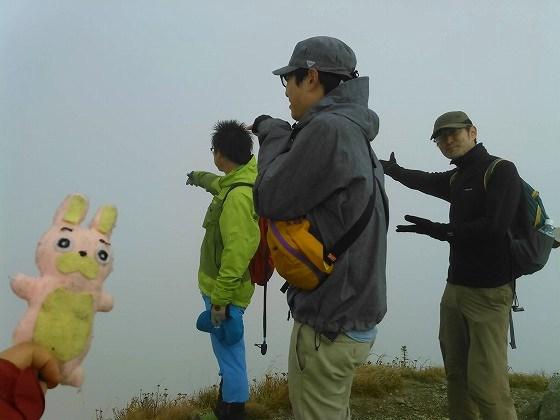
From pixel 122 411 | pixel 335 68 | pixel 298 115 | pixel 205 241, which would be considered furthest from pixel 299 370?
pixel 122 411

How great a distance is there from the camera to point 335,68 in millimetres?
2113

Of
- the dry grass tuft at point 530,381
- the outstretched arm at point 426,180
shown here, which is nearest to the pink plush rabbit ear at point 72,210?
the outstretched arm at point 426,180

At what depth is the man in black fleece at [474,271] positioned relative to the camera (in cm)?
292

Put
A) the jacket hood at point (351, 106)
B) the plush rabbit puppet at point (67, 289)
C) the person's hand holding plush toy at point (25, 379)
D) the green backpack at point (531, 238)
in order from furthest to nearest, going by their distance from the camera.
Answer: the green backpack at point (531, 238) < the jacket hood at point (351, 106) < the plush rabbit puppet at point (67, 289) < the person's hand holding plush toy at point (25, 379)

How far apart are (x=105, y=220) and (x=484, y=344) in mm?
2284

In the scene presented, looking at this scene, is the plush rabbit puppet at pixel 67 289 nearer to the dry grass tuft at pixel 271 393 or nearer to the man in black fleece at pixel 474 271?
the man in black fleece at pixel 474 271

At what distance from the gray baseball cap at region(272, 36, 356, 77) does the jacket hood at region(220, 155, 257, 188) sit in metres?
1.21

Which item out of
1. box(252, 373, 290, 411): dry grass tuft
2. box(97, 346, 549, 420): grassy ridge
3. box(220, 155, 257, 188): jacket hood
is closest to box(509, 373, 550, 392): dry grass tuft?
box(97, 346, 549, 420): grassy ridge

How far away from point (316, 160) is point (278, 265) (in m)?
0.44

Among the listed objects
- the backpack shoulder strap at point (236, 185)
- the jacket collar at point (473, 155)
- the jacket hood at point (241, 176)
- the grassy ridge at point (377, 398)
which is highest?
the jacket collar at point (473, 155)

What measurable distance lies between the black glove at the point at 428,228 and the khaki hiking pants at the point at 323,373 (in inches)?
49.1

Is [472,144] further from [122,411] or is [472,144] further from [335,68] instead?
[122,411]

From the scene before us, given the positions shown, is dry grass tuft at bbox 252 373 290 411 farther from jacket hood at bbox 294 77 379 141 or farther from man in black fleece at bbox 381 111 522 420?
jacket hood at bbox 294 77 379 141

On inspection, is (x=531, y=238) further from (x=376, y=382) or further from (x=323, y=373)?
(x=376, y=382)
